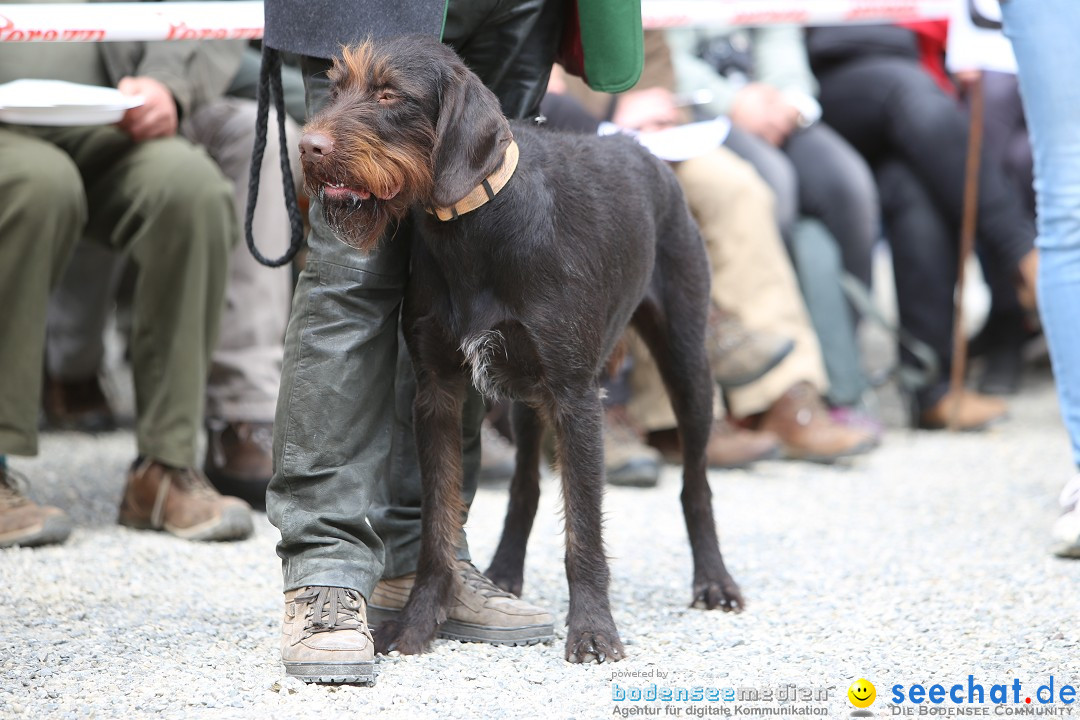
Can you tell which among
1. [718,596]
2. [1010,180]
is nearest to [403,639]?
[718,596]

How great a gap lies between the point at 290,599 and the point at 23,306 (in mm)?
1649

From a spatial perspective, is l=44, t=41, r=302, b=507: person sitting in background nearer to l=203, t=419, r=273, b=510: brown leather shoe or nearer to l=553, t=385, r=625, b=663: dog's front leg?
l=203, t=419, r=273, b=510: brown leather shoe

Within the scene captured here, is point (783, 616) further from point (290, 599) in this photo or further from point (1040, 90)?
point (1040, 90)

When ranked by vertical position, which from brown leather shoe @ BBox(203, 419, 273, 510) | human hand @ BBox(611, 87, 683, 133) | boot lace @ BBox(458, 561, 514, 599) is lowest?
brown leather shoe @ BBox(203, 419, 273, 510)

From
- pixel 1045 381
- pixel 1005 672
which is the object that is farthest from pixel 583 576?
pixel 1045 381

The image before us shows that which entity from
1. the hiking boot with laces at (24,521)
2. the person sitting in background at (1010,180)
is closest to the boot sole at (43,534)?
the hiking boot with laces at (24,521)

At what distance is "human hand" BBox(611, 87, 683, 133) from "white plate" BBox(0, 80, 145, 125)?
238cm

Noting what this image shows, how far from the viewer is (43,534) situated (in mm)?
3885

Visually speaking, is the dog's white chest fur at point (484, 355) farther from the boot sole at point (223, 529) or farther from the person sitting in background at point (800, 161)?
the person sitting in background at point (800, 161)

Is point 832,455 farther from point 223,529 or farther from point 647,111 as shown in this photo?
point 223,529

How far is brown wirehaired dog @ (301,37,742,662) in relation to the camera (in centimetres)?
272

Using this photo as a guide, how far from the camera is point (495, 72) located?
10.5 feet

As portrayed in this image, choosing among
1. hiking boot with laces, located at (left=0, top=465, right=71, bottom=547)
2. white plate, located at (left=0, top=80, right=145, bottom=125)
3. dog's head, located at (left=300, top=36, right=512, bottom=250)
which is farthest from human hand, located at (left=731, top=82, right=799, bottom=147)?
hiking boot with laces, located at (left=0, top=465, right=71, bottom=547)

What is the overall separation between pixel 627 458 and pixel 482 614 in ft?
7.06
